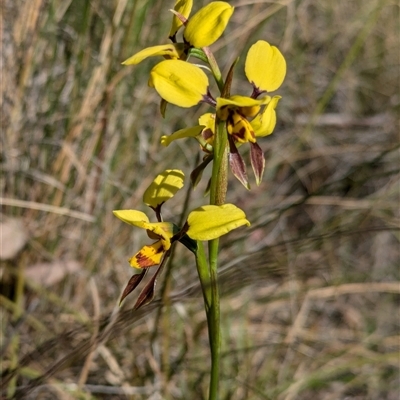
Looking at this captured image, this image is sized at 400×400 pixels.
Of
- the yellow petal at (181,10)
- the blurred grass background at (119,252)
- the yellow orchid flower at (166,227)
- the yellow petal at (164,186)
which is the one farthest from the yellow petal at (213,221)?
the blurred grass background at (119,252)

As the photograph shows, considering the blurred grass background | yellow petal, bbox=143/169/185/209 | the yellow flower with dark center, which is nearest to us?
the yellow flower with dark center

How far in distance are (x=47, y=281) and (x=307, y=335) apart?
789 mm

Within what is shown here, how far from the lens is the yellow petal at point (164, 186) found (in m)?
0.98

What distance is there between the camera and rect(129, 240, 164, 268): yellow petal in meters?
0.91

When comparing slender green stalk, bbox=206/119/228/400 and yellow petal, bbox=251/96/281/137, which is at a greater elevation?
yellow petal, bbox=251/96/281/137

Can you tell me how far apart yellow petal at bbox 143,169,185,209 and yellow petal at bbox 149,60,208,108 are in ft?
0.47

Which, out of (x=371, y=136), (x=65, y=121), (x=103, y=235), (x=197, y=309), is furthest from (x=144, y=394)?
(x=371, y=136)

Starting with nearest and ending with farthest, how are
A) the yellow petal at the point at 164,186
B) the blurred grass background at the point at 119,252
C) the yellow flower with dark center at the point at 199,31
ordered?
1. the yellow flower with dark center at the point at 199,31
2. the yellow petal at the point at 164,186
3. the blurred grass background at the point at 119,252

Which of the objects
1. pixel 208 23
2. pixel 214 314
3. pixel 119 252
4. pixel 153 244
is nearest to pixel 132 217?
pixel 153 244

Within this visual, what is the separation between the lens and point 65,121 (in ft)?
6.57

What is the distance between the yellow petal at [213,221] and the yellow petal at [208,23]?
0.70ft

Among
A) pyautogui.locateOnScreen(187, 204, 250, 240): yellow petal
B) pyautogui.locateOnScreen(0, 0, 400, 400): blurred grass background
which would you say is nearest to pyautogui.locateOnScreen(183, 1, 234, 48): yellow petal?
pyautogui.locateOnScreen(187, 204, 250, 240): yellow petal

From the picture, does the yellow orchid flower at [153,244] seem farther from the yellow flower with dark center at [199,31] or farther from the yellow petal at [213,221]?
the yellow flower with dark center at [199,31]

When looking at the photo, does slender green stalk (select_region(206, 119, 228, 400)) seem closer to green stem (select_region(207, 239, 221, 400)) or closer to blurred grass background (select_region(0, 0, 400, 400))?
green stem (select_region(207, 239, 221, 400))
